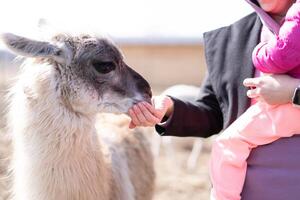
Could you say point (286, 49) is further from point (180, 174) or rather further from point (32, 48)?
point (180, 174)

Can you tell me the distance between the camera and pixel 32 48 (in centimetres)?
288

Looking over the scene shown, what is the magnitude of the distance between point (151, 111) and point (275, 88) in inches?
25.6

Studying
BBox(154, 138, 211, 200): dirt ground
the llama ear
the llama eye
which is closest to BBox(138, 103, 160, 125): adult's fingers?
Answer: the llama eye

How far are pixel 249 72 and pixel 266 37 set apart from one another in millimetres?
166

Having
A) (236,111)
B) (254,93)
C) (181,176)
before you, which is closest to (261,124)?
(254,93)

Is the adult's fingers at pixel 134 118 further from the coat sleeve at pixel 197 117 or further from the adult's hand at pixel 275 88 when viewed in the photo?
the adult's hand at pixel 275 88

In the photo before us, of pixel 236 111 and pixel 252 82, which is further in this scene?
pixel 236 111

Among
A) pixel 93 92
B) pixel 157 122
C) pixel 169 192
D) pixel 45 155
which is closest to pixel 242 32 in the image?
pixel 157 122

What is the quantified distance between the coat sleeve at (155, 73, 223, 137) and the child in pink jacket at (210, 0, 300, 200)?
1.09 ft

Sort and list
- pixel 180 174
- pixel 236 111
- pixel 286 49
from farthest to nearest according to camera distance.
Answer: pixel 180 174, pixel 236 111, pixel 286 49

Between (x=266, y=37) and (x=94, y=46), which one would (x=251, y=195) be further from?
(x=94, y=46)

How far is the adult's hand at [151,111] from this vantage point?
9.41 feet

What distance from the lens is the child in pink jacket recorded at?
2393 mm

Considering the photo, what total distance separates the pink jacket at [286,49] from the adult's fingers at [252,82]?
6cm
